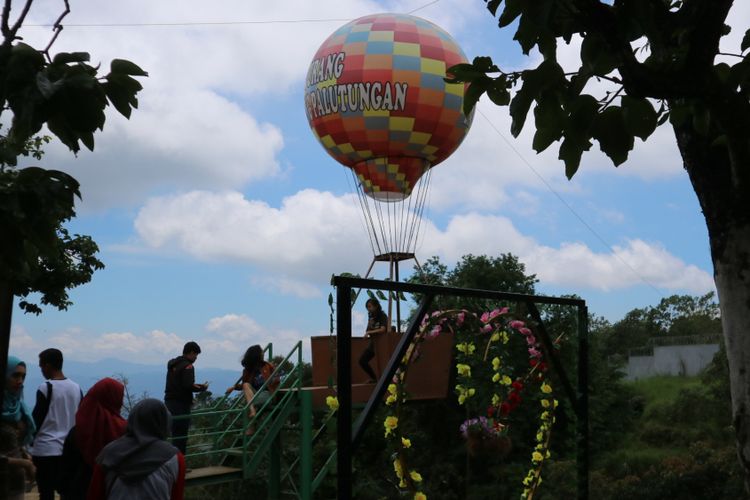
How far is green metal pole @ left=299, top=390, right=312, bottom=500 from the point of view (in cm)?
1155

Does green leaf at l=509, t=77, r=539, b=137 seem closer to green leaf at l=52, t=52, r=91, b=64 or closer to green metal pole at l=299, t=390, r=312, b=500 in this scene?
green leaf at l=52, t=52, r=91, b=64

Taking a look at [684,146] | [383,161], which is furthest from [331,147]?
[684,146]

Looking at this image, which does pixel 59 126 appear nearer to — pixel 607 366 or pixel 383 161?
pixel 383 161

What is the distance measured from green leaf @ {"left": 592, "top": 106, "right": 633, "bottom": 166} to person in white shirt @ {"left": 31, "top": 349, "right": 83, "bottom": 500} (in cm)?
547

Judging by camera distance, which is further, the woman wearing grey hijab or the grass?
the grass

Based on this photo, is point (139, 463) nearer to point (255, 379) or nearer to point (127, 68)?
point (127, 68)

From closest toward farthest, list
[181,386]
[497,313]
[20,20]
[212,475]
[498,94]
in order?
[20,20] < [498,94] < [497,313] < [181,386] < [212,475]

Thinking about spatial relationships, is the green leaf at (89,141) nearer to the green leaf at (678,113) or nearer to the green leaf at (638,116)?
the green leaf at (638,116)

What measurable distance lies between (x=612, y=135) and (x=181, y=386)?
757 centimetres

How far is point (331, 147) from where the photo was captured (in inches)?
763

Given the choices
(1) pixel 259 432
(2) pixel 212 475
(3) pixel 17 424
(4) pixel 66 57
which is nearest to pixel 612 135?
(4) pixel 66 57

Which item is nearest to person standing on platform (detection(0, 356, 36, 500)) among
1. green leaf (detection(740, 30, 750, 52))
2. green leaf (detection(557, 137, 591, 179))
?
green leaf (detection(557, 137, 591, 179))

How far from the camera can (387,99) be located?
1812 centimetres

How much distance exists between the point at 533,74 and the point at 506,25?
198 mm
